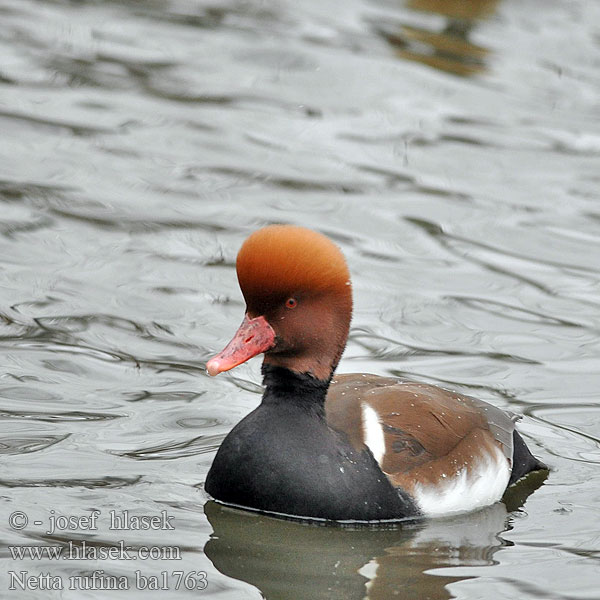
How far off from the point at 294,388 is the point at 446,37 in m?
9.94

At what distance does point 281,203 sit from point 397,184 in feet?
3.76

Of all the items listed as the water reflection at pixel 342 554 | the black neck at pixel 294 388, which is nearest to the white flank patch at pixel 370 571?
the water reflection at pixel 342 554

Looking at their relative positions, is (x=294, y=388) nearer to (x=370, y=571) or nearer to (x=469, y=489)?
(x=370, y=571)

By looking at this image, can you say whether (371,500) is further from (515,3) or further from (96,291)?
(515,3)

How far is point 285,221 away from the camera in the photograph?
10.3 m

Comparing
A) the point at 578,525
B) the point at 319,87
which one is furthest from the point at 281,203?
the point at 578,525

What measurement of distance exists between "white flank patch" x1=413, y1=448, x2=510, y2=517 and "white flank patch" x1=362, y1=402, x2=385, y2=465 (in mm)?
232

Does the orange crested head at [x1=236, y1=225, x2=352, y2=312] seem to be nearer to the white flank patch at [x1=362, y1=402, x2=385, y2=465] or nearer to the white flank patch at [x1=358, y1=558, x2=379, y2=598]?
the white flank patch at [x1=362, y1=402, x2=385, y2=465]

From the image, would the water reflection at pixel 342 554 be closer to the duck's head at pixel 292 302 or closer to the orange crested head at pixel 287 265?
the duck's head at pixel 292 302

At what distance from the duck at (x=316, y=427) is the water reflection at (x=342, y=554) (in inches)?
2.7

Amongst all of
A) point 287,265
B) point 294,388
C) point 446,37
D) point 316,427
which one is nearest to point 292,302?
point 287,265

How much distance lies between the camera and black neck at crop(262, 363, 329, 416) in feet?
19.7

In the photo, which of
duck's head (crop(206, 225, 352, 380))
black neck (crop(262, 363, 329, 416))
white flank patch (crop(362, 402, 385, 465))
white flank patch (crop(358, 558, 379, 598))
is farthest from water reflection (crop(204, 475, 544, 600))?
duck's head (crop(206, 225, 352, 380))

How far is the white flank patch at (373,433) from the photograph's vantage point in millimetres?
6105
